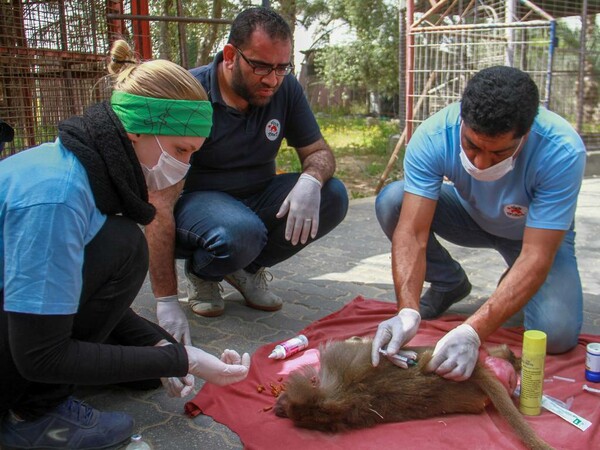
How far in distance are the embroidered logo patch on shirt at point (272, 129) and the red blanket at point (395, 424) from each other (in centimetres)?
127

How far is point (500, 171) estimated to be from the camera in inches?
112

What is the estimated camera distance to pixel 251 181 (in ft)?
12.1

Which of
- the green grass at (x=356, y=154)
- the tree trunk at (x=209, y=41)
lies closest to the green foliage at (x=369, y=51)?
the green grass at (x=356, y=154)

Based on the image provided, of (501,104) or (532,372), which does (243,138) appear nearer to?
(501,104)

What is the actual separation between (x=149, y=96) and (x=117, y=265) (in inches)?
23.3

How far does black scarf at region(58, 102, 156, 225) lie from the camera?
1.91m

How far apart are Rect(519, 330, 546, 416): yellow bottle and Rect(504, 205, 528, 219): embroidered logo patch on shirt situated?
843 millimetres

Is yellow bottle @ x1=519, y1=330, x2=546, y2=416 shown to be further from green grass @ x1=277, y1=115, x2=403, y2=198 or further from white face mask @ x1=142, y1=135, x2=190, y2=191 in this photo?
green grass @ x1=277, y1=115, x2=403, y2=198

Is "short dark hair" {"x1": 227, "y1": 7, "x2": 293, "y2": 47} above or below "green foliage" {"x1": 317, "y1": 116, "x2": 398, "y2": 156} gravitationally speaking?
above

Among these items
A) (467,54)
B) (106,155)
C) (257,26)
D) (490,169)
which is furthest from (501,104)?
(467,54)

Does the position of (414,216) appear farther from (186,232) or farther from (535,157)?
(186,232)

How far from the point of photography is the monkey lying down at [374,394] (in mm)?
2305

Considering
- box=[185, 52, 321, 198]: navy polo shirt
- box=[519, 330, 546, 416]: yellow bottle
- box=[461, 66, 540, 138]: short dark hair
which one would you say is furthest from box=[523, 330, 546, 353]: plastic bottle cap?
box=[185, 52, 321, 198]: navy polo shirt

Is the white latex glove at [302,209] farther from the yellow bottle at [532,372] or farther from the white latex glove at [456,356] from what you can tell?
the yellow bottle at [532,372]
